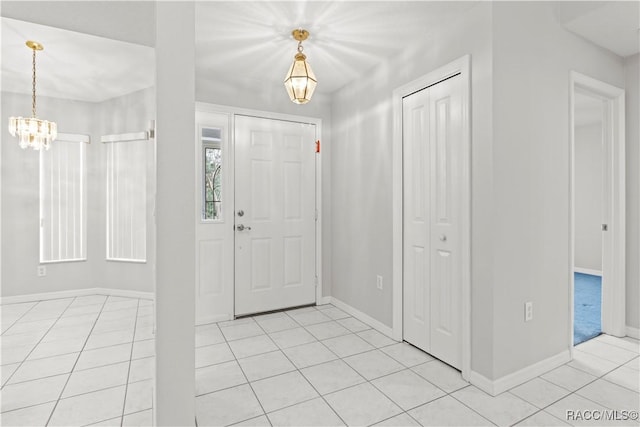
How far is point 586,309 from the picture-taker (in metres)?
→ 3.48

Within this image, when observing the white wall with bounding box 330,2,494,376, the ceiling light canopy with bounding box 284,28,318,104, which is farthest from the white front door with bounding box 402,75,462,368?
the ceiling light canopy with bounding box 284,28,318,104

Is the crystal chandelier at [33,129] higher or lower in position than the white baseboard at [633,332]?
higher

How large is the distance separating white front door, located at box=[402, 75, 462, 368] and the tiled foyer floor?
0.24 m

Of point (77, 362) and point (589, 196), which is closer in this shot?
point (77, 362)

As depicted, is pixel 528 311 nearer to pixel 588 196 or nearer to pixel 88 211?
pixel 88 211

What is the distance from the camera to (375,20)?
2.29 meters

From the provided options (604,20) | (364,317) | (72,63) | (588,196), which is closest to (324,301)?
(364,317)

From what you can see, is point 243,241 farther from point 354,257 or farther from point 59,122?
point 59,122

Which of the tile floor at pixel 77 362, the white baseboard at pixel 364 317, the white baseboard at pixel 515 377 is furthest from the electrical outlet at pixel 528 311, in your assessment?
the tile floor at pixel 77 362

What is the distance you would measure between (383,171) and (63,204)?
2870mm

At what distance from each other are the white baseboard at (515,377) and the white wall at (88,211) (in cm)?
263

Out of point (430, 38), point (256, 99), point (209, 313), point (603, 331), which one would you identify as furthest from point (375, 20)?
point (603, 331)

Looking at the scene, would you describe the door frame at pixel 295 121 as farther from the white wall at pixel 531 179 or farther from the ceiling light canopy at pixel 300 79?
the white wall at pixel 531 179

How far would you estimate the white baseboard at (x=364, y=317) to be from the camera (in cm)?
291
